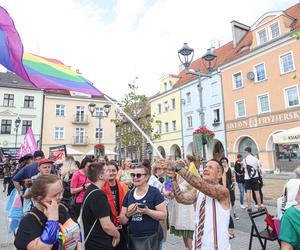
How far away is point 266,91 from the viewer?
2164 centimetres

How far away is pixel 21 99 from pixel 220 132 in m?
28.3

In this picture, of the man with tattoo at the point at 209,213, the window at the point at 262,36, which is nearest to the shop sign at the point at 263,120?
the window at the point at 262,36

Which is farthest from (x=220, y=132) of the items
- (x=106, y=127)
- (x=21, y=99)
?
(x=21, y=99)

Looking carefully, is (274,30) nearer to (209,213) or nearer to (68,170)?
(68,170)

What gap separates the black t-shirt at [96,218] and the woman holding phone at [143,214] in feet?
1.07

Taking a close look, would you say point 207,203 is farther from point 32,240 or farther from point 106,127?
point 106,127

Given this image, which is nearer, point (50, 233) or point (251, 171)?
point (50, 233)

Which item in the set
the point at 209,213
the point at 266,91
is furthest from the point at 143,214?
the point at 266,91

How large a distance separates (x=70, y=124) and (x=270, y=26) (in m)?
29.3

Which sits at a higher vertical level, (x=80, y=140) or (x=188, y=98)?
(x=188, y=98)

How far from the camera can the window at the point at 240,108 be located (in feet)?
77.7

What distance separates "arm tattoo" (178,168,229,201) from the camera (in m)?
2.36

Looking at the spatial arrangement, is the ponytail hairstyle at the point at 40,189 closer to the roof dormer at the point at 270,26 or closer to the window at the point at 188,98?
the roof dormer at the point at 270,26

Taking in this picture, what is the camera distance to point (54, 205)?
1.91m
